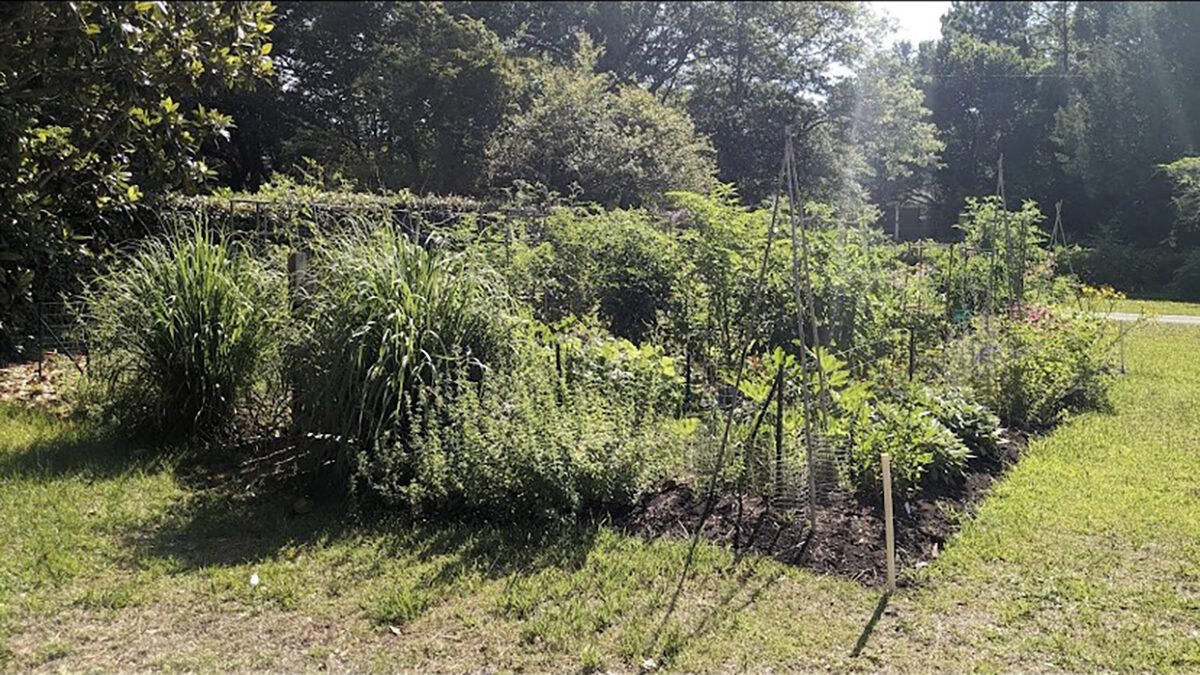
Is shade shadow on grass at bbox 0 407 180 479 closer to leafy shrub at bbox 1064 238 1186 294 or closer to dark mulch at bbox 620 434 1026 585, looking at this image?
dark mulch at bbox 620 434 1026 585

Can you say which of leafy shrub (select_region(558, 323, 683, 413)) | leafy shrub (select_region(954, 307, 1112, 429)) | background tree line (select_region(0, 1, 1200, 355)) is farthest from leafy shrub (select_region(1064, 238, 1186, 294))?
leafy shrub (select_region(558, 323, 683, 413))

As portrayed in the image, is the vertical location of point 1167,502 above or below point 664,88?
below

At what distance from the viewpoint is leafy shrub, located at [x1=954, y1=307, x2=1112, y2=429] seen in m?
6.47

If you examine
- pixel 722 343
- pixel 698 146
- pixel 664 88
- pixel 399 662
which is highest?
pixel 664 88

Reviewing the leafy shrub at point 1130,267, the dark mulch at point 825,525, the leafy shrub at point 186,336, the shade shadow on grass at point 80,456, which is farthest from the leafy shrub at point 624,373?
the leafy shrub at point 1130,267

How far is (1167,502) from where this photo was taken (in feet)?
15.5

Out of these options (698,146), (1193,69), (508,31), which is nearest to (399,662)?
(698,146)

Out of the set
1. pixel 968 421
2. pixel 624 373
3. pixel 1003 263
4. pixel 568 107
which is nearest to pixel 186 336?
pixel 624 373

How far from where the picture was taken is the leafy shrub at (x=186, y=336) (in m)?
5.33

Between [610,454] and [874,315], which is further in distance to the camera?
[874,315]

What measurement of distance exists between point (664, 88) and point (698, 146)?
10.9 meters

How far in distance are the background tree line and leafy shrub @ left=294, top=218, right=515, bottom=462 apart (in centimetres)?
129

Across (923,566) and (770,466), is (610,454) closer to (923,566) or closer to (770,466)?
(770,466)

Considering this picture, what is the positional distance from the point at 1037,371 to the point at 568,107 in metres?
12.5
